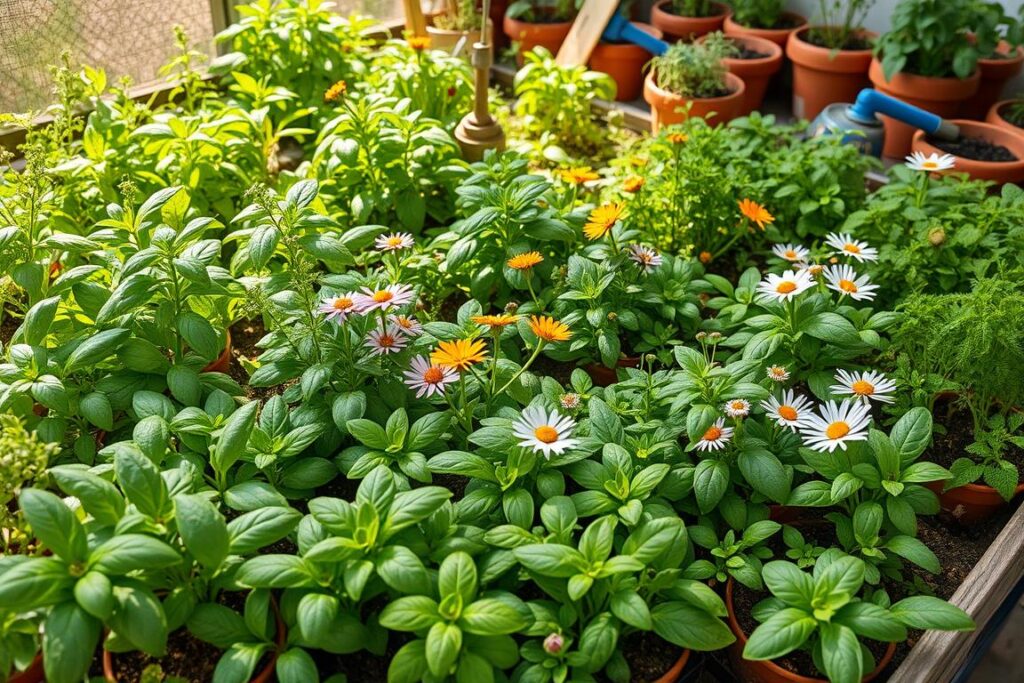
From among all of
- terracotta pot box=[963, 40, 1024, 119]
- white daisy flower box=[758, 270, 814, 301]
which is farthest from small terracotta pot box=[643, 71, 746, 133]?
white daisy flower box=[758, 270, 814, 301]

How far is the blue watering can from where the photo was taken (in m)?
2.61

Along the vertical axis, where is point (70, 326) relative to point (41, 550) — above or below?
above

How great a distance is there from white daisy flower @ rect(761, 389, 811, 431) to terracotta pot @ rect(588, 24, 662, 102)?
6.16 ft

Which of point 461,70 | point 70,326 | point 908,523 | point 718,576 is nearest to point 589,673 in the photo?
point 718,576

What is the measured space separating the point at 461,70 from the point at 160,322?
4.71 feet

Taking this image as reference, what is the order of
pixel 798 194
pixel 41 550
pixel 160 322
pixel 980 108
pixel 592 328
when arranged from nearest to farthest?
pixel 41 550 → pixel 160 322 → pixel 592 328 → pixel 798 194 → pixel 980 108

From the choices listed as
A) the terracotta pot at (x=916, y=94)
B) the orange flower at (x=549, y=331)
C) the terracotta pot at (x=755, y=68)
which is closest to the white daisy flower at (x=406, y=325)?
the orange flower at (x=549, y=331)

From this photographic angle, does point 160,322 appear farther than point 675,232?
No

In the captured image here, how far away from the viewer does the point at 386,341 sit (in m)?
1.58

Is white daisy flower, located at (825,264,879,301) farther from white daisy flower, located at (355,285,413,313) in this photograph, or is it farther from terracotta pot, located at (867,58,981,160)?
terracotta pot, located at (867,58,981,160)

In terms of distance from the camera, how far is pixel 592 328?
184cm

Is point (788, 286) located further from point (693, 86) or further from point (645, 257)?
point (693, 86)

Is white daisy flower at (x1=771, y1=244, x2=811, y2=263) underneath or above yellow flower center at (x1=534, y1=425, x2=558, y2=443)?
above

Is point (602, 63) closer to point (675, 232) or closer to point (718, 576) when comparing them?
point (675, 232)
